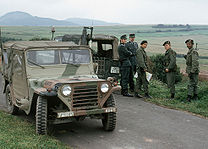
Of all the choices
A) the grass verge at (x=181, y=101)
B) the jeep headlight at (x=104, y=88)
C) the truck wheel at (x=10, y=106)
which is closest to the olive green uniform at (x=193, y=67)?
the grass verge at (x=181, y=101)

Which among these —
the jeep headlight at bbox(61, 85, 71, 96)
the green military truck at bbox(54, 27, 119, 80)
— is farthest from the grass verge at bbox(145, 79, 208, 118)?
the jeep headlight at bbox(61, 85, 71, 96)

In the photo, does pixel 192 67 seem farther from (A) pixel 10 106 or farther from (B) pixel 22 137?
(B) pixel 22 137

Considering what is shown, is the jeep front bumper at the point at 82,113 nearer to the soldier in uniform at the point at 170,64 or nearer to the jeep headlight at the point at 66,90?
the jeep headlight at the point at 66,90

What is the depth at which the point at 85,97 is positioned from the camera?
6445mm

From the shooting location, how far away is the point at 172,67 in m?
10.5

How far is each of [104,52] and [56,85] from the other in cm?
717

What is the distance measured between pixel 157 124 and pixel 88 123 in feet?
5.65

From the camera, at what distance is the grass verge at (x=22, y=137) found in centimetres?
578

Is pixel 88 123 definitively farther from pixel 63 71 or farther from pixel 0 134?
pixel 0 134

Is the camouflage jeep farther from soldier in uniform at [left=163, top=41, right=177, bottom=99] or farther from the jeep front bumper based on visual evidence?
soldier in uniform at [left=163, top=41, right=177, bottom=99]

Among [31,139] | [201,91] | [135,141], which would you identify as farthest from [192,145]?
[201,91]

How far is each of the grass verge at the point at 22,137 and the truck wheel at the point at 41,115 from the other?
0.47 ft

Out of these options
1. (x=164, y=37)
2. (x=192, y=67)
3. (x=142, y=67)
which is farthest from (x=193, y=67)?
(x=164, y=37)

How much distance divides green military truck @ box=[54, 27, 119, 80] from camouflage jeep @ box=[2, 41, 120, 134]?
4.43 meters
